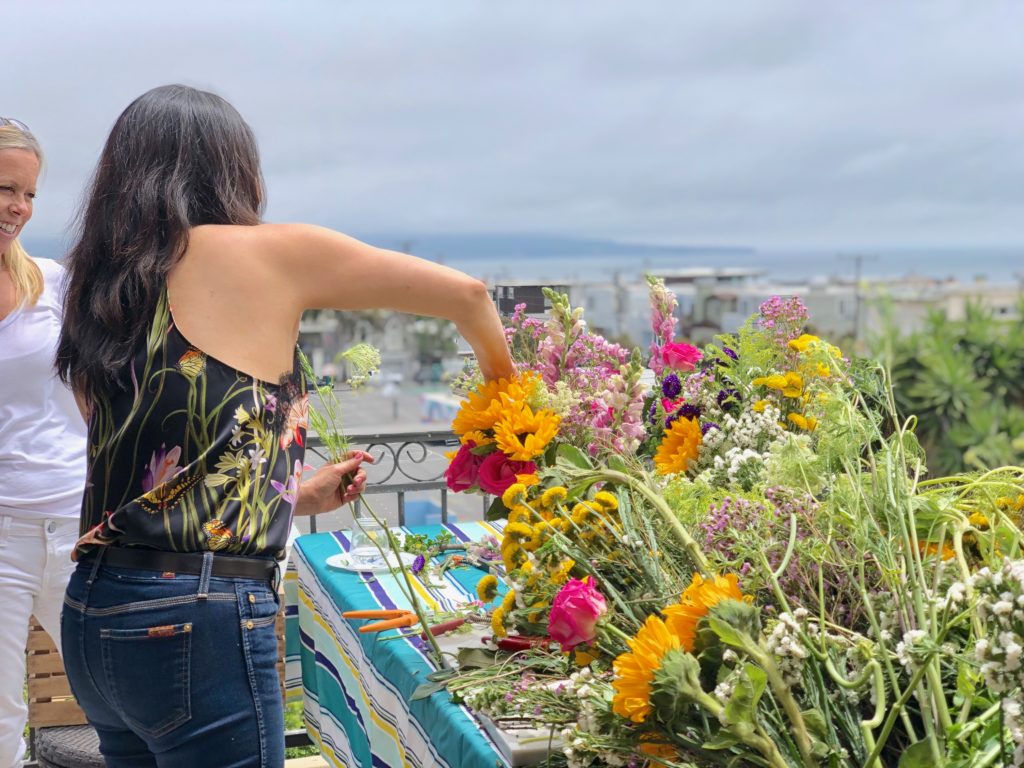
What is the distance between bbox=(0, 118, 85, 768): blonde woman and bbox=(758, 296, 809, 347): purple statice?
4.55 feet

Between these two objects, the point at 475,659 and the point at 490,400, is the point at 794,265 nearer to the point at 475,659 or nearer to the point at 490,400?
the point at 490,400

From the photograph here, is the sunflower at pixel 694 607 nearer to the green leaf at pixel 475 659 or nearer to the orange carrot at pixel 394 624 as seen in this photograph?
the green leaf at pixel 475 659

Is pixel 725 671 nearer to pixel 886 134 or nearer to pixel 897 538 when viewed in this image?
pixel 897 538

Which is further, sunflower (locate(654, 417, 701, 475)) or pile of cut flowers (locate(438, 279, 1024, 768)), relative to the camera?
sunflower (locate(654, 417, 701, 475))

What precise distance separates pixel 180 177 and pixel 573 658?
806 millimetres

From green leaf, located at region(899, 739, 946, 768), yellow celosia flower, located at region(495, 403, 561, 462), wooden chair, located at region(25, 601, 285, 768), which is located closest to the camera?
green leaf, located at region(899, 739, 946, 768)

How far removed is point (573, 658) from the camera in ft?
3.67

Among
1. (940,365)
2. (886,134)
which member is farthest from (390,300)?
(886,134)

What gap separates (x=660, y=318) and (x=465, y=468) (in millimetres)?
522

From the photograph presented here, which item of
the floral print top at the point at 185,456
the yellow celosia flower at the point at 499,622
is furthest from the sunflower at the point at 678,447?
the floral print top at the point at 185,456

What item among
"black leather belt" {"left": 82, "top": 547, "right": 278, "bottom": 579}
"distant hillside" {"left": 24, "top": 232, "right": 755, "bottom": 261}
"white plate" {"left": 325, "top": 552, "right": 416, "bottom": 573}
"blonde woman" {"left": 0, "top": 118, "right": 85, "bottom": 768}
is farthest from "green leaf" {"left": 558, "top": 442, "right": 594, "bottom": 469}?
"distant hillside" {"left": 24, "top": 232, "right": 755, "bottom": 261}

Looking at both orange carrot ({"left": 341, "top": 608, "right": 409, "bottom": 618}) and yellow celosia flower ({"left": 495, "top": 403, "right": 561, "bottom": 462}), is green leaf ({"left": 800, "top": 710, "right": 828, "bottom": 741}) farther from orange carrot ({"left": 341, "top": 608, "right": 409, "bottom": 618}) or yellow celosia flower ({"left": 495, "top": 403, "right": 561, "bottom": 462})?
orange carrot ({"left": 341, "top": 608, "right": 409, "bottom": 618})

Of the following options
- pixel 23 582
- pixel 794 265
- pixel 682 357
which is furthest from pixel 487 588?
pixel 794 265

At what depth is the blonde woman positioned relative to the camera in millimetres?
1968
